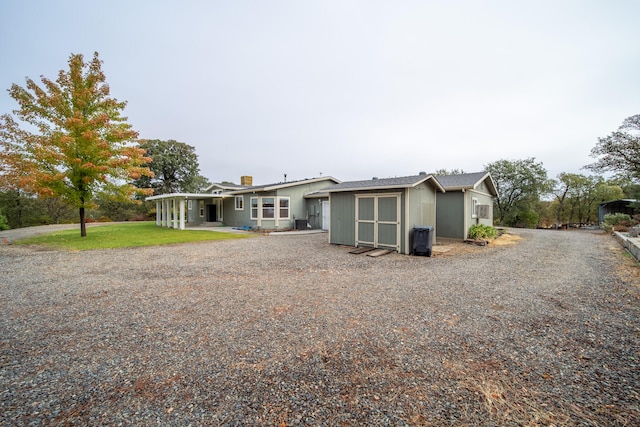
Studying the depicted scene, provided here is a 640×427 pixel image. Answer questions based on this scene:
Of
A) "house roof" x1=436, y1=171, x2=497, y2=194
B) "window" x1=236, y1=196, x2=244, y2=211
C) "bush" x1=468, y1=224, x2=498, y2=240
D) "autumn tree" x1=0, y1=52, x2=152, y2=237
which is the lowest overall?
"bush" x1=468, y1=224, x2=498, y2=240

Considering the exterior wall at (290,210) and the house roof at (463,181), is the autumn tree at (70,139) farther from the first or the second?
the house roof at (463,181)

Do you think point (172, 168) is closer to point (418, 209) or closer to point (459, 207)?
point (418, 209)

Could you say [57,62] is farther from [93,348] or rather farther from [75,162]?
[93,348]

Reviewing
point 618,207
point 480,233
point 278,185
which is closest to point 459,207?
point 480,233

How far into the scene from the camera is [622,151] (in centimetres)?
1661

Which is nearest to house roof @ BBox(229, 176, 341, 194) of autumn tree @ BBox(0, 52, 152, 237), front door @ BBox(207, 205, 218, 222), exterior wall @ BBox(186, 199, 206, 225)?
front door @ BBox(207, 205, 218, 222)

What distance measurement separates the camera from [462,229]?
12328 millimetres

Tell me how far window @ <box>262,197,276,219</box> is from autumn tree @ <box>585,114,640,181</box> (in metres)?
21.9

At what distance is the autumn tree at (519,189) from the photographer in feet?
82.6

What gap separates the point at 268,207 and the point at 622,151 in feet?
75.9

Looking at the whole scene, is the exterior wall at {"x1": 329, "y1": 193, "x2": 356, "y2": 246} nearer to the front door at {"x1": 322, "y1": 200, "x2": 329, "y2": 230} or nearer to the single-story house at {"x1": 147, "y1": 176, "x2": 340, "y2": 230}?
the single-story house at {"x1": 147, "y1": 176, "x2": 340, "y2": 230}

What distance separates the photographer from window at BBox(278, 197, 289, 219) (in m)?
17.6

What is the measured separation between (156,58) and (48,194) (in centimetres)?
852

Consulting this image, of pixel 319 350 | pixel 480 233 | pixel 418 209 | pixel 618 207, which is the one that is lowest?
pixel 319 350
